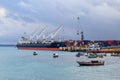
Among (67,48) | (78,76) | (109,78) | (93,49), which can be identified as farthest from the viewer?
(67,48)

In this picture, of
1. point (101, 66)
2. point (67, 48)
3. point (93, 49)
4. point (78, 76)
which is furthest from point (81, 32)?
point (78, 76)

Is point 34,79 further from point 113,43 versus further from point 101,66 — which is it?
point 113,43

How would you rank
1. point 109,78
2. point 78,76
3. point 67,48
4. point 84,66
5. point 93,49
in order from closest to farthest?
point 109,78
point 78,76
point 84,66
point 93,49
point 67,48

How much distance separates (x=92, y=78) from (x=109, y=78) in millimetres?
2475

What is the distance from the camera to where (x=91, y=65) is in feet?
257

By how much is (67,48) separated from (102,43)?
17.4 m

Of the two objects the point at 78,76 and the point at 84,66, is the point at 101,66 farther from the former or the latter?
the point at 78,76

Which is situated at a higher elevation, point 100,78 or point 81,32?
point 81,32

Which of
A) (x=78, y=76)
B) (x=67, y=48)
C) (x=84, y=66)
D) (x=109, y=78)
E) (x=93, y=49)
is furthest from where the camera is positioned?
(x=67, y=48)

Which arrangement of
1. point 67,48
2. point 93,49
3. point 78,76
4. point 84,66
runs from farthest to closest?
1. point 67,48
2. point 93,49
3. point 84,66
4. point 78,76

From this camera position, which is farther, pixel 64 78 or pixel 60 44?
pixel 60 44

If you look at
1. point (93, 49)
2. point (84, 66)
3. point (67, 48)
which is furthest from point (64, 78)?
point (67, 48)

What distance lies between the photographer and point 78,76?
6038 cm

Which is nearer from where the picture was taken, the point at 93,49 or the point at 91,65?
the point at 91,65
